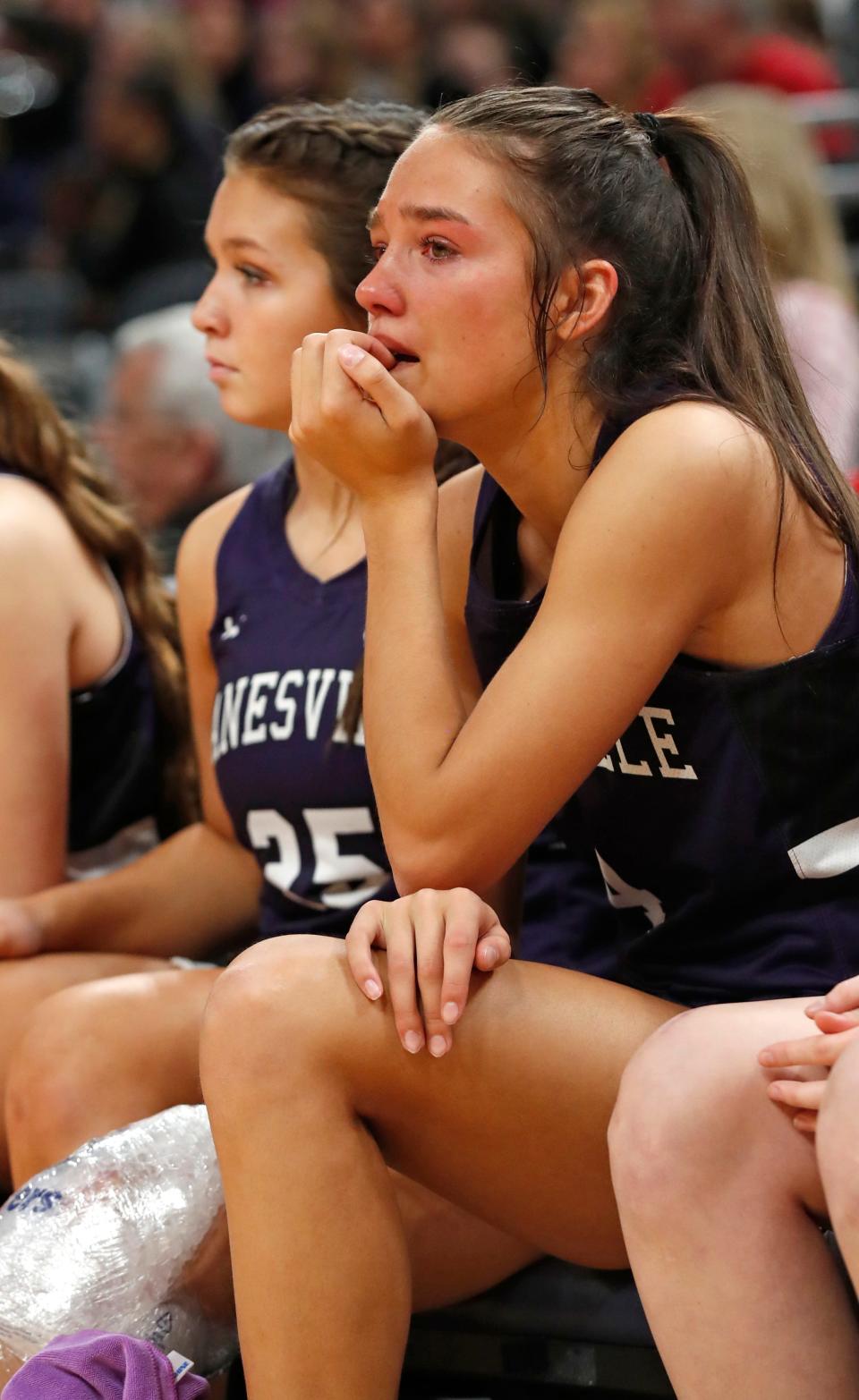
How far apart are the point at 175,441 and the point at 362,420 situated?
80.7 inches

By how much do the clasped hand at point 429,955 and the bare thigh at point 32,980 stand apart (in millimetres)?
565

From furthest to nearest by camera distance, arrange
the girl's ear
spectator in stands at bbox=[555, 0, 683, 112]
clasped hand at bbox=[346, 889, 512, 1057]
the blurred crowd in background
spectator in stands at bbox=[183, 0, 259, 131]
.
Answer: spectator in stands at bbox=[183, 0, 259, 131] < spectator in stands at bbox=[555, 0, 683, 112] < the blurred crowd in background < the girl's ear < clasped hand at bbox=[346, 889, 512, 1057]

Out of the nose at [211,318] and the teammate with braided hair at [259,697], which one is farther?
the nose at [211,318]

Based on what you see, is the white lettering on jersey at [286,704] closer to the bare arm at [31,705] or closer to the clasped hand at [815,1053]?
the bare arm at [31,705]

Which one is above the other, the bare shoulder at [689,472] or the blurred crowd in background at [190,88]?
the bare shoulder at [689,472]

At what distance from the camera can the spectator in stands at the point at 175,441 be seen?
3.28m

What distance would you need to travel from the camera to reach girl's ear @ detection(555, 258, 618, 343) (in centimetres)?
131

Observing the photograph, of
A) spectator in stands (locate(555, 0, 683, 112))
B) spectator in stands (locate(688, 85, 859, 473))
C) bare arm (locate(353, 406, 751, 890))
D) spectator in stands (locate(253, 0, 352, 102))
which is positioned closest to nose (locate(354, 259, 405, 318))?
bare arm (locate(353, 406, 751, 890))

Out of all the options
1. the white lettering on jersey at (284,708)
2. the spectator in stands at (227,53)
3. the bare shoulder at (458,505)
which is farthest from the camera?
the spectator in stands at (227,53)

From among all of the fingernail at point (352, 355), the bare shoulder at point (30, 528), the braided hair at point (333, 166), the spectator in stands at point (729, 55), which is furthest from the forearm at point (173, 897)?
the spectator in stands at point (729, 55)

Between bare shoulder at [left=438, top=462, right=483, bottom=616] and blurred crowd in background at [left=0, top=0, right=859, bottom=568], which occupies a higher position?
bare shoulder at [left=438, top=462, right=483, bottom=616]

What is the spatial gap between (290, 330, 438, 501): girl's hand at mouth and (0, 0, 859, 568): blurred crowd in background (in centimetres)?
202

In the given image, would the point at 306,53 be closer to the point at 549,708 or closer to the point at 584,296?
the point at 584,296

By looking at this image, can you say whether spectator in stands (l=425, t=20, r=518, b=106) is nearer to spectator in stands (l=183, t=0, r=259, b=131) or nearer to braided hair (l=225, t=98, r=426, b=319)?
spectator in stands (l=183, t=0, r=259, b=131)
